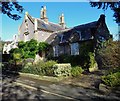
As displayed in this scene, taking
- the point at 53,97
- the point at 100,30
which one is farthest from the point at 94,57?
the point at 53,97

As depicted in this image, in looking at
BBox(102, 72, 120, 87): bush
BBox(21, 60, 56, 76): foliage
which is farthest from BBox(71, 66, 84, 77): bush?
BBox(102, 72, 120, 87): bush

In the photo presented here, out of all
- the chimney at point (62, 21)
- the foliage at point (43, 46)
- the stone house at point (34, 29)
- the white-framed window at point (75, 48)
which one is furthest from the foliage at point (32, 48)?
the chimney at point (62, 21)

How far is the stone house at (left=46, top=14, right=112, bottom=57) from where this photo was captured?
26314mm

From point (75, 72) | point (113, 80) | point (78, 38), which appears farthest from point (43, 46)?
point (113, 80)

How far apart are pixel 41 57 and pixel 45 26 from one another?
7.01 m

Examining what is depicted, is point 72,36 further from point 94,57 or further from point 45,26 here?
point 45,26

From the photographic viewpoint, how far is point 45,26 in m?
36.4

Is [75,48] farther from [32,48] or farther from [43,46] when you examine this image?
[32,48]

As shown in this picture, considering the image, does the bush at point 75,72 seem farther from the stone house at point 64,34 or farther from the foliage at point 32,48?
the foliage at point 32,48

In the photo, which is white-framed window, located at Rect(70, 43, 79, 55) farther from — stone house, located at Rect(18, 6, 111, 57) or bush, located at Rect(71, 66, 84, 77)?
bush, located at Rect(71, 66, 84, 77)

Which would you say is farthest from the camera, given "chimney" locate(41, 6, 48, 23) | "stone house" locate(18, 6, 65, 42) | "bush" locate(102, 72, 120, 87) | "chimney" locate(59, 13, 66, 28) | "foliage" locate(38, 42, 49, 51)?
"chimney" locate(59, 13, 66, 28)

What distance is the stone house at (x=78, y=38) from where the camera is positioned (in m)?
26.3

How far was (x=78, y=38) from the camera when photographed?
2741 centimetres

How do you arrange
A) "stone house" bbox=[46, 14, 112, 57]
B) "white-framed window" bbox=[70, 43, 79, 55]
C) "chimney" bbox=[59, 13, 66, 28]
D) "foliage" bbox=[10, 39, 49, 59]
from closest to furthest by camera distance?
"stone house" bbox=[46, 14, 112, 57], "white-framed window" bbox=[70, 43, 79, 55], "foliage" bbox=[10, 39, 49, 59], "chimney" bbox=[59, 13, 66, 28]
